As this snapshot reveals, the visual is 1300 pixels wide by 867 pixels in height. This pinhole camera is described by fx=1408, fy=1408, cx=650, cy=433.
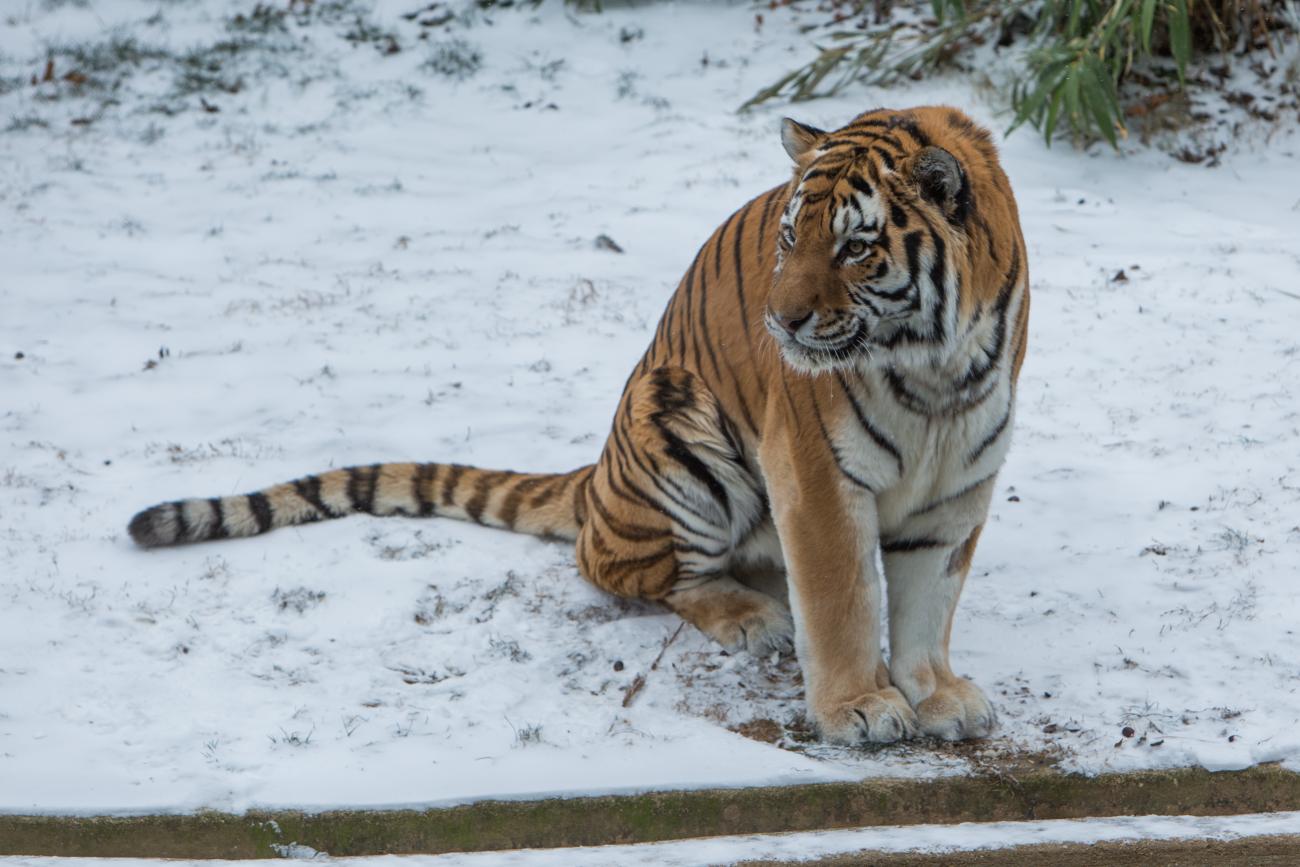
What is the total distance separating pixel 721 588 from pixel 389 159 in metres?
5.61

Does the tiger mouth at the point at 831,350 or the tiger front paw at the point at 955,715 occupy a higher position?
the tiger mouth at the point at 831,350

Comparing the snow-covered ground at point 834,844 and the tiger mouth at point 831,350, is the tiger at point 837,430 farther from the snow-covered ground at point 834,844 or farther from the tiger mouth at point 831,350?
the snow-covered ground at point 834,844

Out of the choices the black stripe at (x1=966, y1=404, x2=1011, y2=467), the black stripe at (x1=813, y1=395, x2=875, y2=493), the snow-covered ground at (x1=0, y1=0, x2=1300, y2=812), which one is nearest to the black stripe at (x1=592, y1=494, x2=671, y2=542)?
the snow-covered ground at (x1=0, y1=0, x2=1300, y2=812)

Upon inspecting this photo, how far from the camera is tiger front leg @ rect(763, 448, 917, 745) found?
3.61m

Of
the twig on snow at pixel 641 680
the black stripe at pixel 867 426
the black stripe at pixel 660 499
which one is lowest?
the twig on snow at pixel 641 680

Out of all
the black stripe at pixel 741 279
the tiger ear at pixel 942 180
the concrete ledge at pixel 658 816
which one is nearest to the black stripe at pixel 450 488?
the black stripe at pixel 741 279

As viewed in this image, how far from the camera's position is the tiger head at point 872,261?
326 cm

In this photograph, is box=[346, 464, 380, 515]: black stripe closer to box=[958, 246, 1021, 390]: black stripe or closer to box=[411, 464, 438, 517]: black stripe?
box=[411, 464, 438, 517]: black stripe

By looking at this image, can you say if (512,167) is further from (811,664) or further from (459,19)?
(811,664)

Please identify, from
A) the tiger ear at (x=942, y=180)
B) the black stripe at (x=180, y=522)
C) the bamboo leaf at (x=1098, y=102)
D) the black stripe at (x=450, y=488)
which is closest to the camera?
the tiger ear at (x=942, y=180)

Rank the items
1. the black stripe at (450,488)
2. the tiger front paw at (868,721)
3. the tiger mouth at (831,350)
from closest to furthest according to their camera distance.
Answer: the tiger mouth at (831,350) → the tiger front paw at (868,721) → the black stripe at (450,488)

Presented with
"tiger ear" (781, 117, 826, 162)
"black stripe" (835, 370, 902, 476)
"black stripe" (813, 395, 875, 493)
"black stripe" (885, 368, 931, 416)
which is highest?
"tiger ear" (781, 117, 826, 162)

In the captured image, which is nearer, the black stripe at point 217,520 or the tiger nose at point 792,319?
the tiger nose at point 792,319

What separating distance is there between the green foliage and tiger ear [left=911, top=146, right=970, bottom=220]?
4.89 meters
